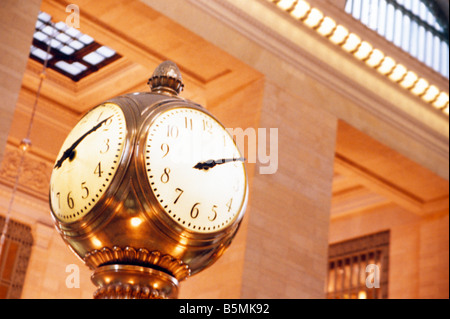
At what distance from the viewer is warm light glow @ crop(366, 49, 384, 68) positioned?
10142 mm

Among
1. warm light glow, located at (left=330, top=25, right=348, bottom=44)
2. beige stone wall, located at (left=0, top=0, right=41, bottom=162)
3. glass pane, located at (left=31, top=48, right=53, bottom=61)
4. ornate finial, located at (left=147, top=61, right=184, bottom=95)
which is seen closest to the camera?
ornate finial, located at (left=147, top=61, right=184, bottom=95)

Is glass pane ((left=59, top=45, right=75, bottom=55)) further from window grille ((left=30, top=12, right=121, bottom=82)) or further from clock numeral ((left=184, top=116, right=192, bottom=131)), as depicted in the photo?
clock numeral ((left=184, top=116, right=192, bottom=131))

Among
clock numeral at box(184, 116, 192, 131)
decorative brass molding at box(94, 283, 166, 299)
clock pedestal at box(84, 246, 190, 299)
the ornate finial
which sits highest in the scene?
the ornate finial

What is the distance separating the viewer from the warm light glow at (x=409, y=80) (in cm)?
1053

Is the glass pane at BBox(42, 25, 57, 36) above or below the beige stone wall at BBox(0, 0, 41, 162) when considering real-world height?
above

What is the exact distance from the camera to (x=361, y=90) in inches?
397

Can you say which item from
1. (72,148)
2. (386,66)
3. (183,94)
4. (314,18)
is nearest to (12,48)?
(183,94)

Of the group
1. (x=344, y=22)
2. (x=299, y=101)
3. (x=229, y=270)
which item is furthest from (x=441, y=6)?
(x=229, y=270)

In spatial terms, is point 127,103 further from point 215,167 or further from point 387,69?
point 387,69

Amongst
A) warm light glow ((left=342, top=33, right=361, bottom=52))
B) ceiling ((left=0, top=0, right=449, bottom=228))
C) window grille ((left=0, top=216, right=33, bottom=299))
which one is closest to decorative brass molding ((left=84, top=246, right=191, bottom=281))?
ceiling ((left=0, top=0, right=449, bottom=228))

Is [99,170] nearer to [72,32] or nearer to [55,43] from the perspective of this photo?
[72,32]

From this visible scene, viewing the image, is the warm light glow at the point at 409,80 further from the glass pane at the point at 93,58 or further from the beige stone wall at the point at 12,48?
the beige stone wall at the point at 12,48

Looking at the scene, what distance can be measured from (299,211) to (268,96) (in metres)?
1.32

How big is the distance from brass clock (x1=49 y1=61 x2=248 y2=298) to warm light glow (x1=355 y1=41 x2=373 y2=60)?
873 centimetres
